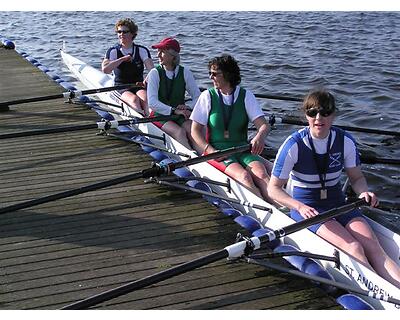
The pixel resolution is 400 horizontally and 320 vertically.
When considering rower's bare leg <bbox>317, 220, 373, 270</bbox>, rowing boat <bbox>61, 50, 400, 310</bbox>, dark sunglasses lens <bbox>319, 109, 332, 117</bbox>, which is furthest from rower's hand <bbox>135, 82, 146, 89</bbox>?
rower's bare leg <bbox>317, 220, 373, 270</bbox>

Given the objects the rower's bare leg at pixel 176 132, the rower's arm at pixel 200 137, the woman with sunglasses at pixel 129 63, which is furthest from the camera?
the woman with sunglasses at pixel 129 63

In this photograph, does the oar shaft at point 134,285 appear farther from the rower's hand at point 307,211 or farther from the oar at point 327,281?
the rower's hand at point 307,211

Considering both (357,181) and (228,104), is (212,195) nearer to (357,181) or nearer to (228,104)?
(228,104)

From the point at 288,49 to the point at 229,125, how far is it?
46.5ft

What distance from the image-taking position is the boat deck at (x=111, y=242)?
442cm

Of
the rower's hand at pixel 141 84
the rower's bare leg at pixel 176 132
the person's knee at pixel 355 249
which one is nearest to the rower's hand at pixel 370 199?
the person's knee at pixel 355 249

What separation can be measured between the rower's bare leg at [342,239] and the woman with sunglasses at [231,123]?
1.21 m

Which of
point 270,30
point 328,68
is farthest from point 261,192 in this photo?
point 270,30

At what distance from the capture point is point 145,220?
18.8ft

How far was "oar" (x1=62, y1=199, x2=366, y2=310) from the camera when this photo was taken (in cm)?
372

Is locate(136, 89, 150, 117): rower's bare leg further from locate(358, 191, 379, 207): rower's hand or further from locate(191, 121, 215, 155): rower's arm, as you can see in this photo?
locate(358, 191, 379, 207): rower's hand

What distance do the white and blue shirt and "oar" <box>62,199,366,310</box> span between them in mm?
342
